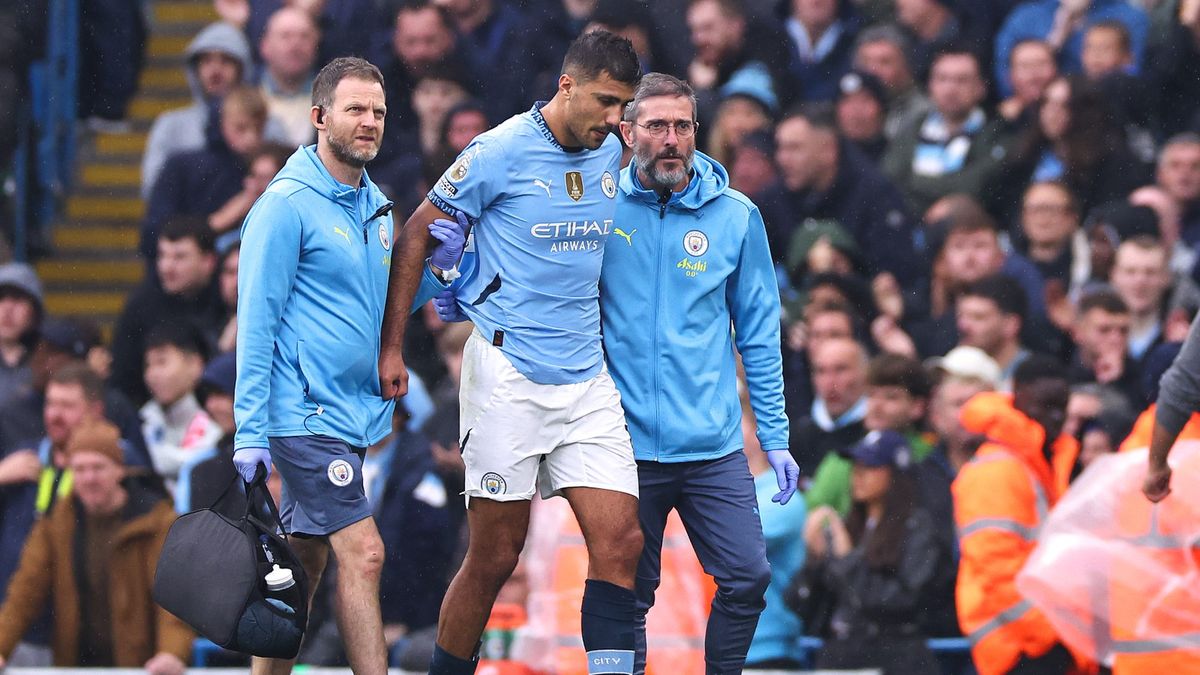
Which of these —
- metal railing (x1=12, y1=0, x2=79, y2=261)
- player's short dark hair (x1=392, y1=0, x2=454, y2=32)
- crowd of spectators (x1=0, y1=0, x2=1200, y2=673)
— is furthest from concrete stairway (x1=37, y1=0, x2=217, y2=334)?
player's short dark hair (x1=392, y1=0, x2=454, y2=32)

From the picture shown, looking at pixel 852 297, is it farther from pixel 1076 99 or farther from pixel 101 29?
pixel 101 29

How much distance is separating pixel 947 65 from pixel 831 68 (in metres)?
0.90

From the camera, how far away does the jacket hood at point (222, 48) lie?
41.8ft

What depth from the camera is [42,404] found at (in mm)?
10906

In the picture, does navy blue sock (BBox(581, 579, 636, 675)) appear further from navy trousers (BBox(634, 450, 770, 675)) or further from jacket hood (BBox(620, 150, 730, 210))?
jacket hood (BBox(620, 150, 730, 210))

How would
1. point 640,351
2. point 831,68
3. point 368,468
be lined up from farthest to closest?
point 831,68 < point 368,468 < point 640,351

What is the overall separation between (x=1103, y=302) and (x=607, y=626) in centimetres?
406

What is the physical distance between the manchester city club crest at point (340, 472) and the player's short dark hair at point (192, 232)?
203 inches

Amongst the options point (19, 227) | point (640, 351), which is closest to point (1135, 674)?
point (640, 351)

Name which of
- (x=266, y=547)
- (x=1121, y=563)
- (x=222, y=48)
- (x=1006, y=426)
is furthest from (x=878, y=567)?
(x=222, y=48)

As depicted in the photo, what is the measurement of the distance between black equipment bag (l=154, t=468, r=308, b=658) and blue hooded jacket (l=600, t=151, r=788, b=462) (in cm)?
128

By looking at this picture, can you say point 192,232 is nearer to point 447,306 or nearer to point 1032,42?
point 1032,42

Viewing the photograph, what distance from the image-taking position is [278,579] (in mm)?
6332

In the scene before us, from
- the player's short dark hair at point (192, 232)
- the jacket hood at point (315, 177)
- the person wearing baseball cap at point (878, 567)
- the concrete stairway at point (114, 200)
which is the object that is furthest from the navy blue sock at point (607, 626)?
the concrete stairway at point (114, 200)
